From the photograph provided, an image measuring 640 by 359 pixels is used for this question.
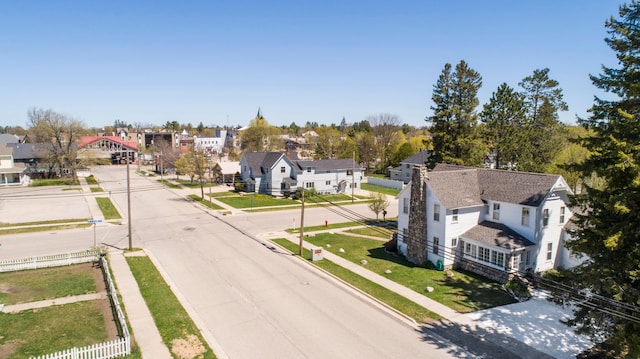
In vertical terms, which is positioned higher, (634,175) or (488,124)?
(488,124)

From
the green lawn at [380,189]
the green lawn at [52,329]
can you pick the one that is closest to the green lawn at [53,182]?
the green lawn at [380,189]

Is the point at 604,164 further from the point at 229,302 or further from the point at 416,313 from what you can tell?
the point at 229,302

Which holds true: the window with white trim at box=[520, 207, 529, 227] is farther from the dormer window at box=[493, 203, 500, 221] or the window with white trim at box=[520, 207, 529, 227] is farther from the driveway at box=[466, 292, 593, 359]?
the driveway at box=[466, 292, 593, 359]

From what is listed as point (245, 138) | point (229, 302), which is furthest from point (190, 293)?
point (245, 138)

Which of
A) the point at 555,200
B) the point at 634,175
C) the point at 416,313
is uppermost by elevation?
the point at 634,175

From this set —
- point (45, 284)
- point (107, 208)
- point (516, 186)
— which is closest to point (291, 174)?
point (107, 208)

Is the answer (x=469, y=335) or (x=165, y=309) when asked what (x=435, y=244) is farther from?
(x=165, y=309)
